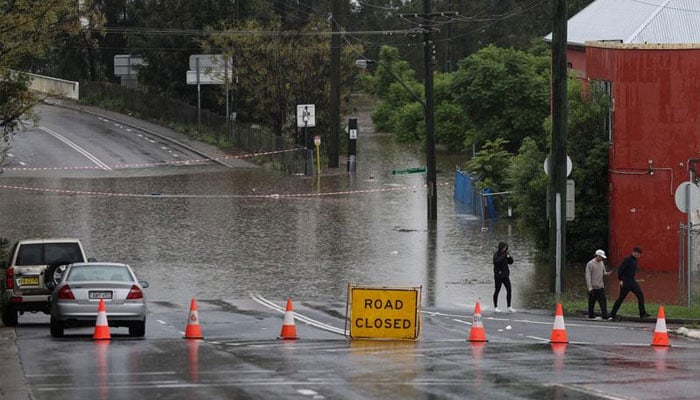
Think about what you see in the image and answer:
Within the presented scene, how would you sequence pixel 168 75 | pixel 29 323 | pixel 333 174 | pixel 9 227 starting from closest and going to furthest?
pixel 29 323
pixel 9 227
pixel 333 174
pixel 168 75

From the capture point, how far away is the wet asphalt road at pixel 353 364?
16156 mm

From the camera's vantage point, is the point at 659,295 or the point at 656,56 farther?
the point at 656,56

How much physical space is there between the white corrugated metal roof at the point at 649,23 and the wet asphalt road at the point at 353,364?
13.9 metres

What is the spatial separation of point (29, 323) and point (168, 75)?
175ft

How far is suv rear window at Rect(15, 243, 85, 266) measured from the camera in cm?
2578

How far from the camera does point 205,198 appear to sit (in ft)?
167

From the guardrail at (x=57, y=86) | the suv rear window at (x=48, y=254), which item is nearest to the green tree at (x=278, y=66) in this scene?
the guardrail at (x=57, y=86)

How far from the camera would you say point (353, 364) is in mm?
18906

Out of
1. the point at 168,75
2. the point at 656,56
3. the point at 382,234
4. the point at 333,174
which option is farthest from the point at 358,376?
the point at 168,75

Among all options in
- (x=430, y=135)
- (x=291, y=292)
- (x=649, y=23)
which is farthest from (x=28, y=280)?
(x=430, y=135)

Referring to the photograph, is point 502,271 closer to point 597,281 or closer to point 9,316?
point 597,281

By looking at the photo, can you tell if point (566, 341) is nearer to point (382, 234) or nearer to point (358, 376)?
point (358, 376)

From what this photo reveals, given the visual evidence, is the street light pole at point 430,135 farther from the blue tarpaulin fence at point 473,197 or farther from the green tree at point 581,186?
the green tree at point 581,186

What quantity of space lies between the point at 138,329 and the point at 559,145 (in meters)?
11.9
